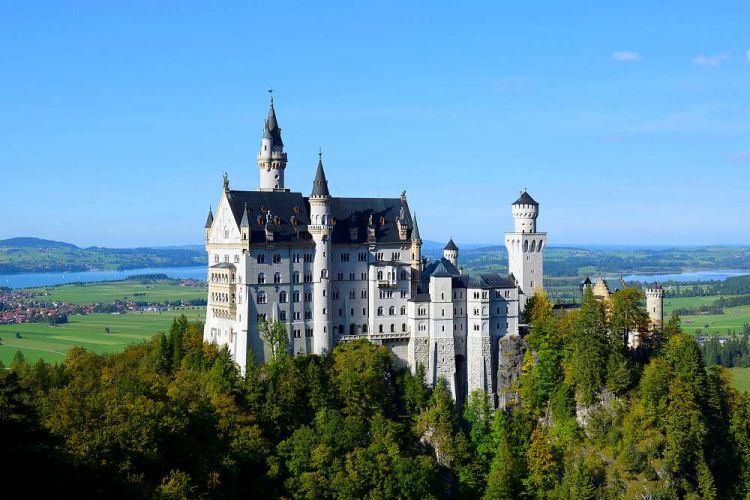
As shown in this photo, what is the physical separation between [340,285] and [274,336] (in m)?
9.78

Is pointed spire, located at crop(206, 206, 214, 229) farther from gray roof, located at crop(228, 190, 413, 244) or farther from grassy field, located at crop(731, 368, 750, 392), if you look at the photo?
grassy field, located at crop(731, 368, 750, 392)

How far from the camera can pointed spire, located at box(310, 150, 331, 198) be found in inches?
3637

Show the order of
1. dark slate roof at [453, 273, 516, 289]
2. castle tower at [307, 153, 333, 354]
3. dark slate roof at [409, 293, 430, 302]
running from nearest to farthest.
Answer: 1. castle tower at [307, 153, 333, 354]
2. dark slate roof at [409, 293, 430, 302]
3. dark slate roof at [453, 273, 516, 289]

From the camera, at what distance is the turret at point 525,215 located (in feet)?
345

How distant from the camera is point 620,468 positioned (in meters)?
85.5

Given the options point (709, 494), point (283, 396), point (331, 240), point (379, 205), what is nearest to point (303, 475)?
point (283, 396)

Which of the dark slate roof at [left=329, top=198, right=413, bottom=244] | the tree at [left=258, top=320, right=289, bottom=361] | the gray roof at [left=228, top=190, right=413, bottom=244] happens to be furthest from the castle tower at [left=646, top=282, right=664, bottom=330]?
the tree at [left=258, top=320, right=289, bottom=361]

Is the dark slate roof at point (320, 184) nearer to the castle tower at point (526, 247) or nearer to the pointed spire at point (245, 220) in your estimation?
the pointed spire at point (245, 220)

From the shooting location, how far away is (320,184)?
304 feet

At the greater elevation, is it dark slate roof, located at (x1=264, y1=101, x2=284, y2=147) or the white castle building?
dark slate roof, located at (x1=264, y1=101, x2=284, y2=147)

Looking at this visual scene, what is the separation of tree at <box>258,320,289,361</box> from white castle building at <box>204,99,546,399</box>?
0.58m

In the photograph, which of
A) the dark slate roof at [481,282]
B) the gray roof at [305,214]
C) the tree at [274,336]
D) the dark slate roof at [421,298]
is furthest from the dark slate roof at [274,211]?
the dark slate roof at [481,282]

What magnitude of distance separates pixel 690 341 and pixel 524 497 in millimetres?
23681

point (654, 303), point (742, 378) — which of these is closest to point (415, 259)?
point (654, 303)
